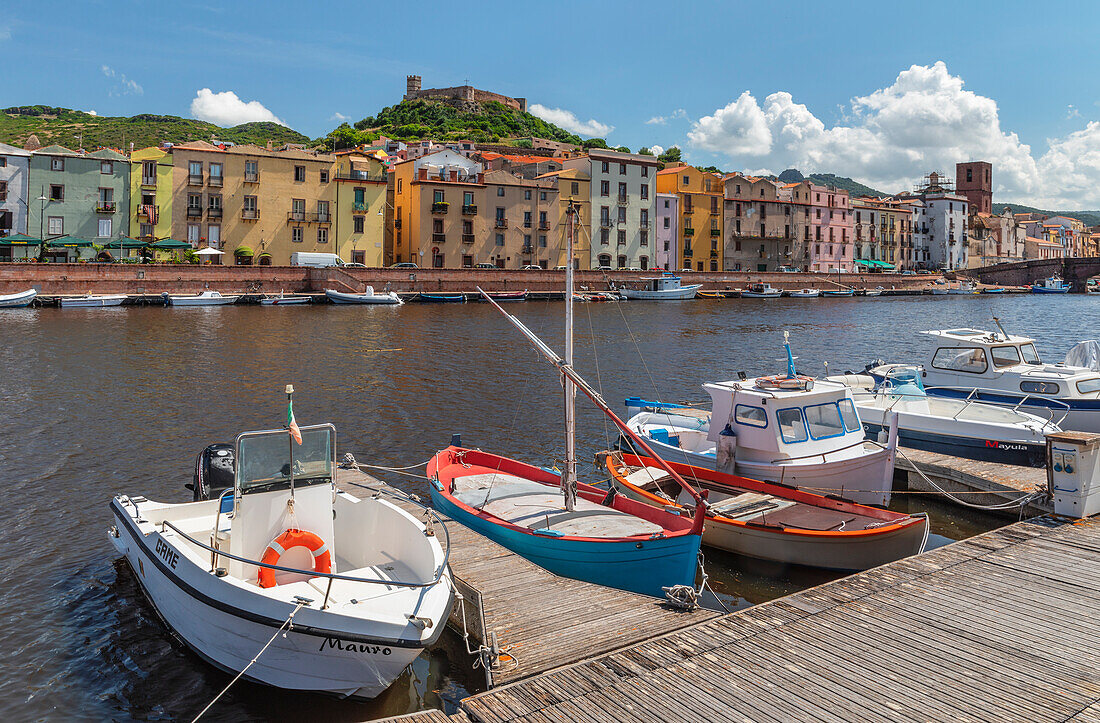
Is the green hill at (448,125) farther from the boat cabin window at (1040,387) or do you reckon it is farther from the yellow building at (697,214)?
the boat cabin window at (1040,387)

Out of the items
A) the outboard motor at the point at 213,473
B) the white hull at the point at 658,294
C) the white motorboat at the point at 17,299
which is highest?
the white hull at the point at 658,294

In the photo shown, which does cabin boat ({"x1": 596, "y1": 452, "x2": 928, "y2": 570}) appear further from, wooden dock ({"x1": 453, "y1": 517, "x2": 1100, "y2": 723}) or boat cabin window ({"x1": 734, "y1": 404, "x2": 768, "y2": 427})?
wooden dock ({"x1": 453, "y1": 517, "x2": 1100, "y2": 723})

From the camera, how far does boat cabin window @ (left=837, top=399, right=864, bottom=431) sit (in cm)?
1563

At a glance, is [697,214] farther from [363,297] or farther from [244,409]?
[244,409]

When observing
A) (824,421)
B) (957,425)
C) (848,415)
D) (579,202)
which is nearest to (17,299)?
(579,202)

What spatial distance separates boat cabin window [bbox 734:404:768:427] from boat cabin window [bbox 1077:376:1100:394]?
11111 millimetres

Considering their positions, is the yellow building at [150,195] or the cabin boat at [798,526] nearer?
the cabin boat at [798,526]

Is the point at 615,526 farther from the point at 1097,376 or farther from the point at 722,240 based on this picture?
the point at 722,240

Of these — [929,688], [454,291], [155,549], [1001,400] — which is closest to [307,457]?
[155,549]

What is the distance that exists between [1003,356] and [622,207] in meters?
76.4

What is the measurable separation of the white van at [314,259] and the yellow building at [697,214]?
46.2 meters

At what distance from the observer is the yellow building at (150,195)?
2891 inches

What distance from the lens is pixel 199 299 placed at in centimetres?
6550

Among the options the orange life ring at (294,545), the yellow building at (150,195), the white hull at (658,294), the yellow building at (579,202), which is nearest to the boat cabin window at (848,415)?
the orange life ring at (294,545)
